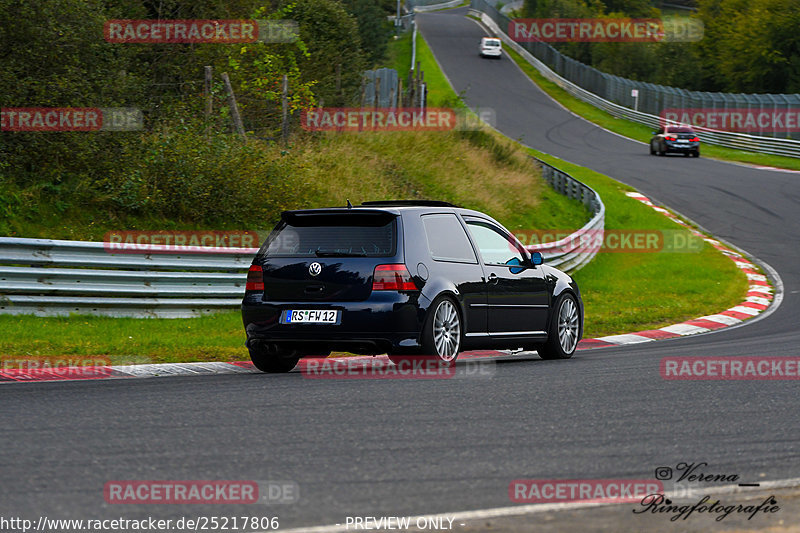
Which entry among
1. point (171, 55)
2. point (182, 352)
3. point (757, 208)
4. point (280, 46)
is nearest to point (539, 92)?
point (757, 208)

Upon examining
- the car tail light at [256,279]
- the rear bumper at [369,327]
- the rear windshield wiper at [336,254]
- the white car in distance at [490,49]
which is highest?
the white car in distance at [490,49]

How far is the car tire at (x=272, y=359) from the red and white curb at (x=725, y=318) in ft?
15.0

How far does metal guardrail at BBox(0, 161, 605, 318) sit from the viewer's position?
1267 centimetres

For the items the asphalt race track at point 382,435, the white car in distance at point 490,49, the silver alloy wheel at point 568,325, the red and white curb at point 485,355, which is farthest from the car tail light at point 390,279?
the white car in distance at point 490,49

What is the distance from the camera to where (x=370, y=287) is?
30.7 ft

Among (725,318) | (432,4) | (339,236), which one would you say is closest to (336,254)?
(339,236)

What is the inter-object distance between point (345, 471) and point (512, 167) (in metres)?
24.3

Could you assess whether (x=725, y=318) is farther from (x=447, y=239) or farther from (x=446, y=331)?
(x=446, y=331)

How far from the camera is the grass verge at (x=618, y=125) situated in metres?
45.5

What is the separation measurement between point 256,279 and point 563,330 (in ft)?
12.2

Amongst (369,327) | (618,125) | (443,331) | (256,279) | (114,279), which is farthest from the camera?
(618,125)

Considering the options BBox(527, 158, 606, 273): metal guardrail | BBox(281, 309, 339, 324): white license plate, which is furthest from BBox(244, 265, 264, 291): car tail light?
BBox(527, 158, 606, 273): metal guardrail

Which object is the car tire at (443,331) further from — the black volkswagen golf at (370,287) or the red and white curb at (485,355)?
the red and white curb at (485,355)

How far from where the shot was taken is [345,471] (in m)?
5.43
